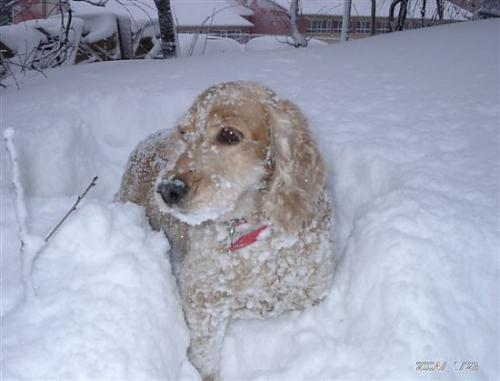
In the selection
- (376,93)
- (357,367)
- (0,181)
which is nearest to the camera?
(357,367)

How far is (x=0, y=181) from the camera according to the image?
246 cm

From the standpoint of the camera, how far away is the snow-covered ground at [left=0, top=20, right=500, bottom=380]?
5.33 ft

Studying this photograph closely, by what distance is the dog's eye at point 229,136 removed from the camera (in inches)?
82.0

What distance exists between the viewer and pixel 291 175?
211 cm

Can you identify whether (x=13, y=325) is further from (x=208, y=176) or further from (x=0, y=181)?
(x=0, y=181)

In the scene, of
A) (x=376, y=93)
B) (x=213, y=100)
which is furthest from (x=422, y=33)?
(x=213, y=100)

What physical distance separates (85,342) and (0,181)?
1.35 meters

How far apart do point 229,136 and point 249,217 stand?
0.43 metres

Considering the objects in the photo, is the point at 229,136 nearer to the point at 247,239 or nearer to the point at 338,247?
the point at 247,239

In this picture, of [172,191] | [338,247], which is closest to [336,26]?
[338,247]

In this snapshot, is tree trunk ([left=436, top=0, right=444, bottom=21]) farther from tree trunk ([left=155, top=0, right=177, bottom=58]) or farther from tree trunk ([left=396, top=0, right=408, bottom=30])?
tree trunk ([left=155, top=0, right=177, bottom=58])

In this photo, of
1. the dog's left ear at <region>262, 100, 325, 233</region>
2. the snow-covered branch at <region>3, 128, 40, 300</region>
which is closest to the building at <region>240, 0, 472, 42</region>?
the dog's left ear at <region>262, 100, 325, 233</region>

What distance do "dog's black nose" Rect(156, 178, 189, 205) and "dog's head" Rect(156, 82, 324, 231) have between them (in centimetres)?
2

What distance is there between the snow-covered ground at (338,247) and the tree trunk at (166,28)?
3120 mm
